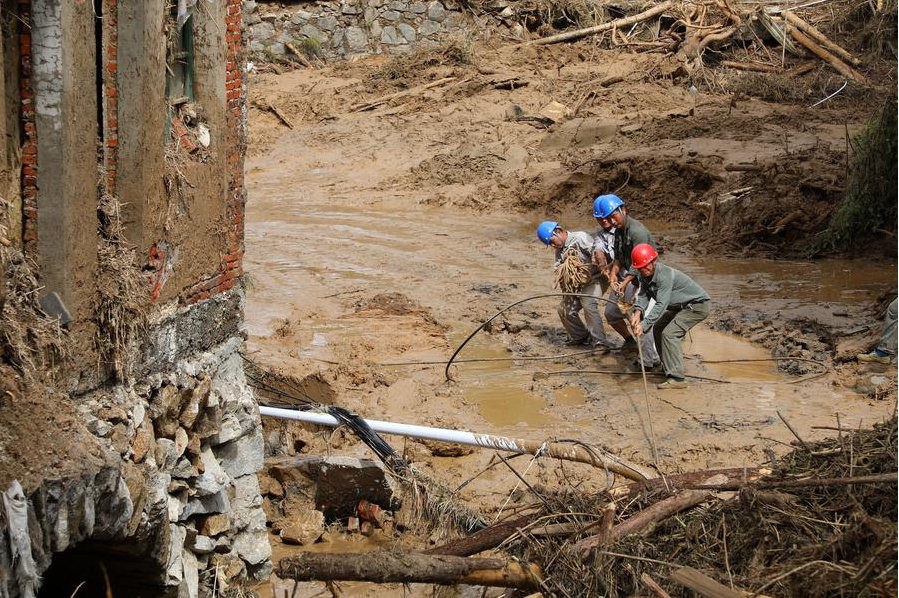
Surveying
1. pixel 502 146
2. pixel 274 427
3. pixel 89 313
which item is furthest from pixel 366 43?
pixel 89 313

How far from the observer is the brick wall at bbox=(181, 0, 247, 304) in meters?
7.54

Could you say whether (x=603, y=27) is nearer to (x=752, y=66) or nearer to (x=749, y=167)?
(x=752, y=66)

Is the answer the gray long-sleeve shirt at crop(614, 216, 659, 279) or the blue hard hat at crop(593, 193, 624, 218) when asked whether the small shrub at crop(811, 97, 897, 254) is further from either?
the blue hard hat at crop(593, 193, 624, 218)

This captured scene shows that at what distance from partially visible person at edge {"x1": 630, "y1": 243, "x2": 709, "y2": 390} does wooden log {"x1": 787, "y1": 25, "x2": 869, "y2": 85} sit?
1261cm

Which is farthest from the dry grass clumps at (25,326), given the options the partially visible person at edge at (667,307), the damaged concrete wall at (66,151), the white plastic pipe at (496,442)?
the partially visible person at edge at (667,307)

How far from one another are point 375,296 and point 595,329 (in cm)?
323

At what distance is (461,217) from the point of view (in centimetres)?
1869

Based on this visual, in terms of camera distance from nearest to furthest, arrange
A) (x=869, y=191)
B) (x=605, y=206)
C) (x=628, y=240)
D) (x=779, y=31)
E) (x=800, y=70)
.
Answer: (x=605, y=206) < (x=628, y=240) < (x=869, y=191) < (x=800, y=70) < (x=779, y=31)

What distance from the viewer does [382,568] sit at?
5.62 m

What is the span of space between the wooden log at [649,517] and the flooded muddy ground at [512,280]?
2.35 meters

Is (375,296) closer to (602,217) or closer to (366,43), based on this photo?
(602,217)

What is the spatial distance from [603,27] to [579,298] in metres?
13.5

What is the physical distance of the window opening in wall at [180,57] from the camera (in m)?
6.88

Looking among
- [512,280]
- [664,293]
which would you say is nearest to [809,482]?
[664,293]
